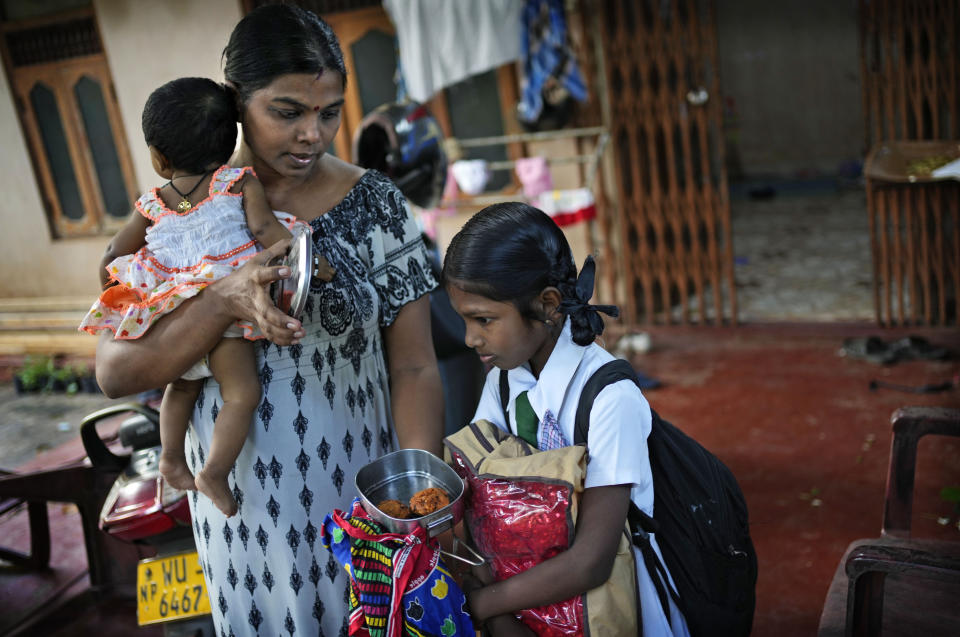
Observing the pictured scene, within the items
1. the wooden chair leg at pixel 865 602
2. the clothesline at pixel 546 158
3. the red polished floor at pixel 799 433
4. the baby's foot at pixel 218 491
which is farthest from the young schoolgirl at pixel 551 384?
the clothesline at pixel 546 158

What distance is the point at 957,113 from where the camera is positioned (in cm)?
474

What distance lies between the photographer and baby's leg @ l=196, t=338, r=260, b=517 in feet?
5.22

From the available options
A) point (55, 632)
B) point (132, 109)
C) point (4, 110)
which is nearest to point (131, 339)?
point (55, 632)

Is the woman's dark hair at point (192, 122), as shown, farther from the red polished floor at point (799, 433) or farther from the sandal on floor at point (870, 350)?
the sandal on floor at point (870, 350)

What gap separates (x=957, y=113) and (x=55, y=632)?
5077 mm

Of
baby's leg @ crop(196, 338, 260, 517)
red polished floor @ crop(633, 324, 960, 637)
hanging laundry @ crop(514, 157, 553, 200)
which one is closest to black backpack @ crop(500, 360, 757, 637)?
baby's leg @ crop(196, 338, 260, 517)

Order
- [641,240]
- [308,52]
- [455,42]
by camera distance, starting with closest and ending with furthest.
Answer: [308,52], [455,42], [641,240]

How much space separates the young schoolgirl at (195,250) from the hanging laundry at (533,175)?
12.7ft

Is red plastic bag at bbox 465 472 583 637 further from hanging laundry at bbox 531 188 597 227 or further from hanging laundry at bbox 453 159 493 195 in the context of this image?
hanging laundry at bbox 453 159 493 195

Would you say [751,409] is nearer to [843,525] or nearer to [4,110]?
[843,525]

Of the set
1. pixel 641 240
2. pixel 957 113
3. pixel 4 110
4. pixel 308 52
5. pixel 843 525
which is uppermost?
pixel 4 110

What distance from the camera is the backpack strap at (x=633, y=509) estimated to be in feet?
4.79

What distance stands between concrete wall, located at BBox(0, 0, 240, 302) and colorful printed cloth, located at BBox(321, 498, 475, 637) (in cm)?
581

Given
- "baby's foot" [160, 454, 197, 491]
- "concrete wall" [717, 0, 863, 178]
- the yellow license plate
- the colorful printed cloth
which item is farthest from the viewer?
"concrete wall" [717, 0, 863, 178]
